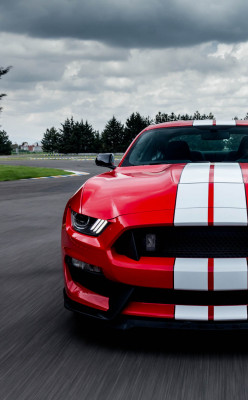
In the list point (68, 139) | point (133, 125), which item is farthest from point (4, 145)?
point (133, 125)

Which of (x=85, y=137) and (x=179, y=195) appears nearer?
(x=179, y=195)

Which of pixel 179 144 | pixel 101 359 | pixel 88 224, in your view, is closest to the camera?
pixel 101 359

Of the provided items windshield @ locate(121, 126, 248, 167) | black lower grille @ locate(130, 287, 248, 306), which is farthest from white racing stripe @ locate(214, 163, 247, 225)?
windshield @ locate(121, 126, 248, 167)

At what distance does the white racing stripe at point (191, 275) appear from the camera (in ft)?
8.36

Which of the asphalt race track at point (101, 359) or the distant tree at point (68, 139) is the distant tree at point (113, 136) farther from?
the asphalt race track at point (101, 359)

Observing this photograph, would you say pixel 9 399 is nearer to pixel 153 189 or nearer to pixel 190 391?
pixel 190 391

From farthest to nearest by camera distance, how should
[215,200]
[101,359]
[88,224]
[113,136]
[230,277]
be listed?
[113,136] → [88,224] → [215,200] → [101,359] → [230,277]

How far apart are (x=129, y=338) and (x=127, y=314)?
0.30 meters

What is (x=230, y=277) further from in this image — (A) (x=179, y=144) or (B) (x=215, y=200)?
(A) (x=179, y=144)

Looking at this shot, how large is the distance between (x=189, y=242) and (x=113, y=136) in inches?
4437

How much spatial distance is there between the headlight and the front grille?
147 mm

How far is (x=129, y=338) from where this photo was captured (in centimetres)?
294

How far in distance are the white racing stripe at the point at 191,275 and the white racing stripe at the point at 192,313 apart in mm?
118

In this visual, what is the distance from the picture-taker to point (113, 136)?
114 meters
